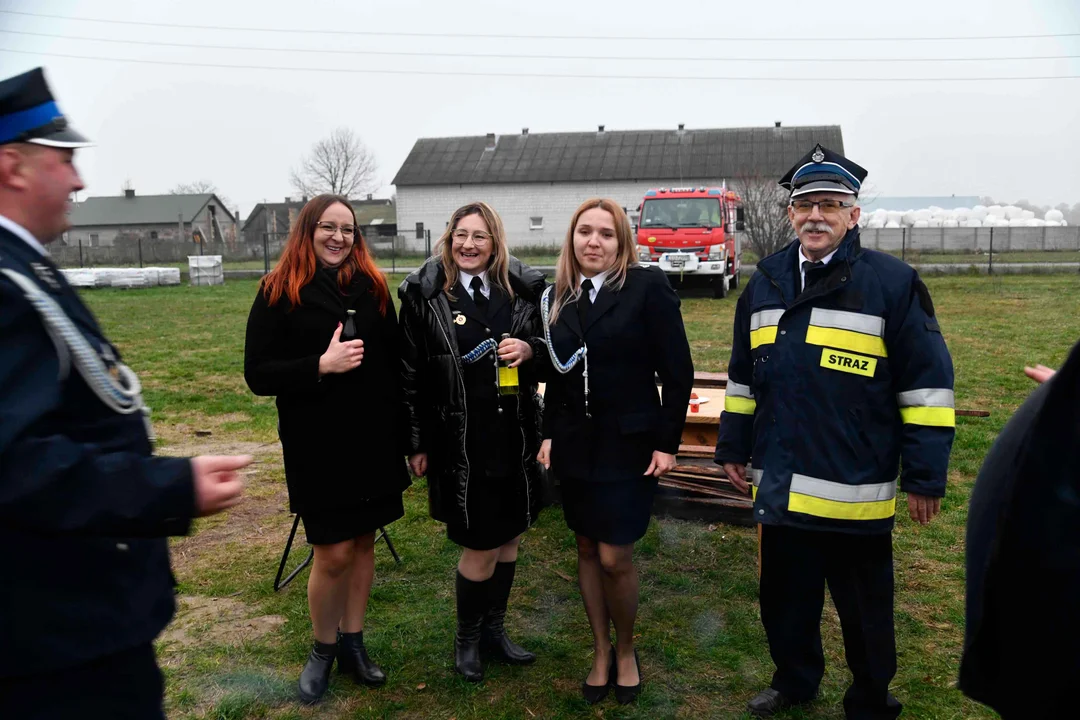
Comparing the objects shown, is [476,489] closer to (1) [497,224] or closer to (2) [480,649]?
(2) [480,649]

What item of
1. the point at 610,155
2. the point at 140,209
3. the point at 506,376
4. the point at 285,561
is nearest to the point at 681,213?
the point at 285,561

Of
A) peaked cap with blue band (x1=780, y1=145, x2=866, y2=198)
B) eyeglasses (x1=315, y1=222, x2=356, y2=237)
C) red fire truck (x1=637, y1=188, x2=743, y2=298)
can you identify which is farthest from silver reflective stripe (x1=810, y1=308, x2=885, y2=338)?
red fire truck (x1=637, y1=188, x2=743, y2=298)

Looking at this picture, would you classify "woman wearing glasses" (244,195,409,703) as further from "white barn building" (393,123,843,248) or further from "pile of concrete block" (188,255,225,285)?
"white barn building" (393,123,843,248)

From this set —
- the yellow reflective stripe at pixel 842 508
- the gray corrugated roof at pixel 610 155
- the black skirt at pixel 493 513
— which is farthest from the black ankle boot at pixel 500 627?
the gray corrugated roof at pixel 610 155

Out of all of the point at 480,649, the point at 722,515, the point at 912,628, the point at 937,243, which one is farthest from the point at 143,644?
the point at 937,243

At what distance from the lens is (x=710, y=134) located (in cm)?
4697

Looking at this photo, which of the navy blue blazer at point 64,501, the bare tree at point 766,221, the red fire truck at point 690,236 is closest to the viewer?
the navy blue blazer at point 64,501

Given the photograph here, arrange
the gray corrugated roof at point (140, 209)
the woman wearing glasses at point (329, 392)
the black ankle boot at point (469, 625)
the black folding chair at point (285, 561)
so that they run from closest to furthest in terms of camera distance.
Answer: the woman wearing glasses at point (329, 392), the black ankle boot at point (469, 625), the black folding chair at point (285, 561), the gray corrugated roof at point (140, 209)

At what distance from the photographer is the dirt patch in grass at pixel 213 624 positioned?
161 inches

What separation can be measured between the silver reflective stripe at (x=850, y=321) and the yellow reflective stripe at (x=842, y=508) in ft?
2.03

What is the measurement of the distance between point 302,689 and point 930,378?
2787mm

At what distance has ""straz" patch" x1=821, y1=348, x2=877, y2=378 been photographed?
3062mm

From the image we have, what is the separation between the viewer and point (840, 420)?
10.1 feet

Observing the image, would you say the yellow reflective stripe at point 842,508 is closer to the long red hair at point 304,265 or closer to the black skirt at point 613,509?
the black skirt at point 613,509
